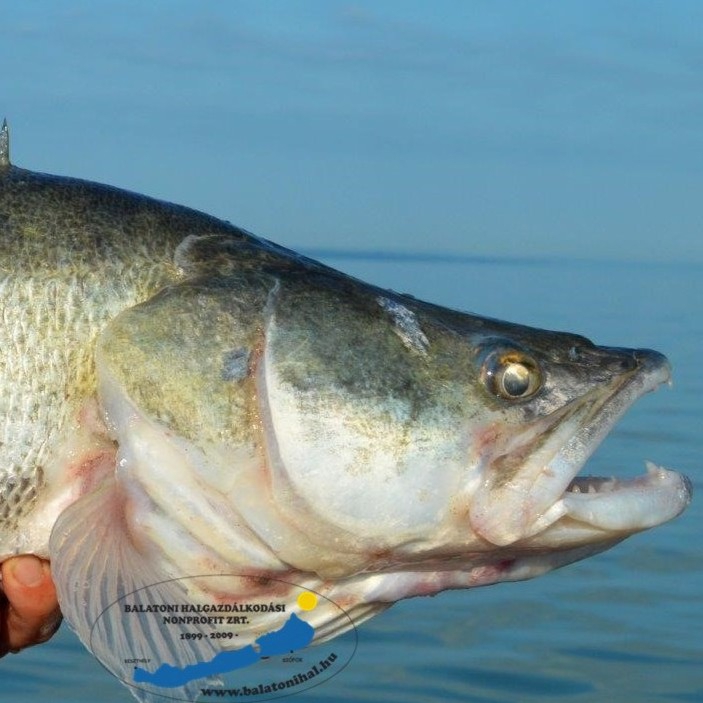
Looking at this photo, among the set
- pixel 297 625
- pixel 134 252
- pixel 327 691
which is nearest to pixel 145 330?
pixel 134 252

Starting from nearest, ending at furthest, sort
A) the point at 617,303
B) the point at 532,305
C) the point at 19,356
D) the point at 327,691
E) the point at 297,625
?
1. the point at 19,356
2. the point at 297,625
3. the point at 327,691
4. the point at 532,305
5. the point at 617,303

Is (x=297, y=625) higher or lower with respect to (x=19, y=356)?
lower

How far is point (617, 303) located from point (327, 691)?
25.7m

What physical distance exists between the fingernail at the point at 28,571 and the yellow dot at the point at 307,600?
81cm

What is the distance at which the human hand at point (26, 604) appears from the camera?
4020mm

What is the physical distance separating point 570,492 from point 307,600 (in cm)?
86

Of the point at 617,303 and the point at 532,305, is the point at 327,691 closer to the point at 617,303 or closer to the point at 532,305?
the point at 532,305

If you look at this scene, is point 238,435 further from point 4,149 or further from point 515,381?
point 4,149

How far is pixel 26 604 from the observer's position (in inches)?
170

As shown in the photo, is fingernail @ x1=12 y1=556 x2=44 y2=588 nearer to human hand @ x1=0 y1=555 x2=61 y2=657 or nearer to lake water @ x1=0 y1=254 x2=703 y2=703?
human hand @ x1=0 y1=555 x2=61 y2=657

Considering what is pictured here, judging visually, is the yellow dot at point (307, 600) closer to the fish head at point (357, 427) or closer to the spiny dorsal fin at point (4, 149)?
the fish head at point (357, 427)

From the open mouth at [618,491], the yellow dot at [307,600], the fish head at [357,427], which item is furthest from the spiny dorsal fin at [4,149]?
the open mouth at [618,491]

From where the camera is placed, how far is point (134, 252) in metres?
3.85

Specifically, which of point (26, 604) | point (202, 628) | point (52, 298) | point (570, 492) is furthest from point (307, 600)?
point (52, 298)
